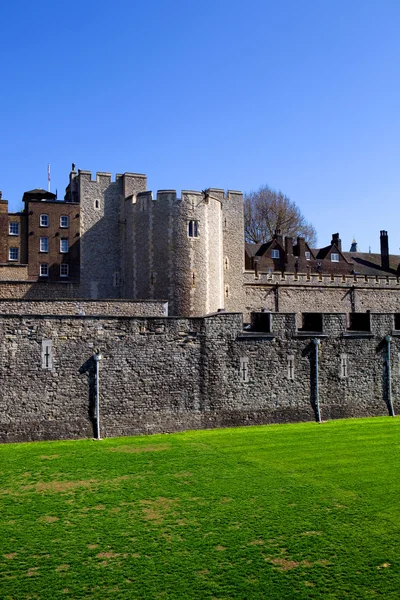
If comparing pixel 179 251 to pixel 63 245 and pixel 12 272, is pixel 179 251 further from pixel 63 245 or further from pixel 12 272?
pixel 12 272

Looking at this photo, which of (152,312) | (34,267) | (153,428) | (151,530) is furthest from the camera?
(34,267)

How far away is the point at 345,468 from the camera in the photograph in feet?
44.9

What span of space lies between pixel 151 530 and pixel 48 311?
47.1 feet

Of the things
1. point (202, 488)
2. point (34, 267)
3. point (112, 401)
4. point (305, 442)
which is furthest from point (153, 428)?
point (34, 267)

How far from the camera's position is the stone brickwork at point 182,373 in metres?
16.3

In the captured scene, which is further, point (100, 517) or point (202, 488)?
point (202, 488)

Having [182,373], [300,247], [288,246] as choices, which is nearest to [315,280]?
[288,246]

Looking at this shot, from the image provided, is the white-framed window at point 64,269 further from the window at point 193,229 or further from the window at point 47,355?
the window at point 47,355

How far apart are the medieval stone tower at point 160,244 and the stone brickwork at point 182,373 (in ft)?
38.0

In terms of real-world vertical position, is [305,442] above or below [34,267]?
below

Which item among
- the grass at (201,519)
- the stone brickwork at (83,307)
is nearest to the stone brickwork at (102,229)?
the stone brickwork at (83,307)

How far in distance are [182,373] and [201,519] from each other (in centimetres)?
772

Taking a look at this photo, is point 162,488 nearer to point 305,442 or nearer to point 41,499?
point 41,499

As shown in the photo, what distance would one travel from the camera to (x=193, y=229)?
1216 inches
